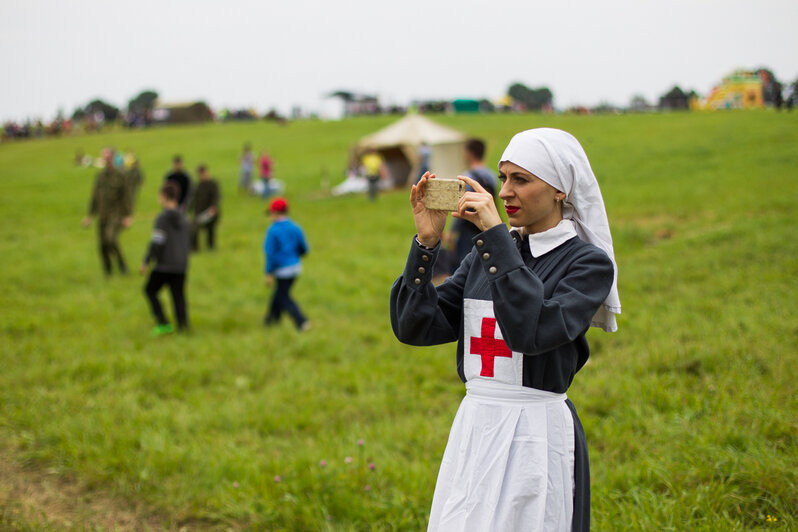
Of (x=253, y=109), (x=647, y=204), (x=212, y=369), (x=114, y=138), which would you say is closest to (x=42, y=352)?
(x=212, y=369)

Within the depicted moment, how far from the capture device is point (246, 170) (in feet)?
76.6

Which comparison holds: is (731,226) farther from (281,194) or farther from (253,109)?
(253,109)

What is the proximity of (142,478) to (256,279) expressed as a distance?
22.2ft

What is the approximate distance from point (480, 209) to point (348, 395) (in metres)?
4.08

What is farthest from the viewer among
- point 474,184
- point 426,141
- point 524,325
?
point 426,141

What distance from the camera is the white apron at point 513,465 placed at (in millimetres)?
2014

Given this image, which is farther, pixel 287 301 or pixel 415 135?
pixel 415 135

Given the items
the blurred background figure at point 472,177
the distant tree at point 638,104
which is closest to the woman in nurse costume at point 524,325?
the blurred background figure at point 472,177

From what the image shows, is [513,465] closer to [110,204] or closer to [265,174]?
[110,204]

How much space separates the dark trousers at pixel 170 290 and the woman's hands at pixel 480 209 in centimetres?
668

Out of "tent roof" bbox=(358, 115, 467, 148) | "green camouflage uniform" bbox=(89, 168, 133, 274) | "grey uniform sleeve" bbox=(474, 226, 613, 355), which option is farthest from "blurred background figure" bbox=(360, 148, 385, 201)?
"grey uniform sleeve" bbox=(474, 226, 613, 355)

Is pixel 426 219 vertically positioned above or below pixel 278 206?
above

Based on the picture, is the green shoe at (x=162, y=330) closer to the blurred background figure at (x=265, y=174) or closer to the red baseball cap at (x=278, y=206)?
the red baseball cap at (x=278, y=206)

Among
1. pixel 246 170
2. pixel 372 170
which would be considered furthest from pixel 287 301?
pixel 246 170
